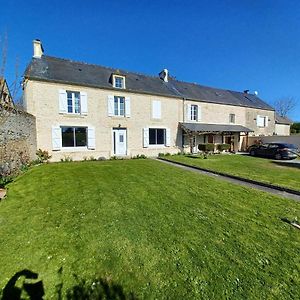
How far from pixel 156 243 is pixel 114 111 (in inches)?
529

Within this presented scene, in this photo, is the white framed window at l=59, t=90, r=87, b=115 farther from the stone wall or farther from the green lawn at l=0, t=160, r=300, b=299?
the green lawn at l=0, t=160, r=300, b=299

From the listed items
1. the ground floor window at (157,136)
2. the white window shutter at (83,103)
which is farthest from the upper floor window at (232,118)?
→ the white window shutter at (83,103)

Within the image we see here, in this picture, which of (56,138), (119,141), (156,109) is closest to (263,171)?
(156,109)

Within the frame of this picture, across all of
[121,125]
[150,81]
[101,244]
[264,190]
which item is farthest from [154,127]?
[101,244]

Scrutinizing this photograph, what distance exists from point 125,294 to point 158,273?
549 millimetres

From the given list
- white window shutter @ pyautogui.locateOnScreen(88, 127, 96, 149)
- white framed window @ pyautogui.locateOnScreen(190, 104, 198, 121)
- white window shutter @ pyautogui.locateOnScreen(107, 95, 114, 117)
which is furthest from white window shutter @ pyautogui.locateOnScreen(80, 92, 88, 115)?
white framed window @ pyautogui.locateOnScreen(190, 104, 198, 121)

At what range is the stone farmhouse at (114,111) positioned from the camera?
13.4 metres

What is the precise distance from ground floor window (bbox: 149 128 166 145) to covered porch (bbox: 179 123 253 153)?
2038mm

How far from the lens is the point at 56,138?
13523 mm

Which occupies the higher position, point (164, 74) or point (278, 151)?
point (164, 74)

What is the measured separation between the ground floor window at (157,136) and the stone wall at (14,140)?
9.15 meters

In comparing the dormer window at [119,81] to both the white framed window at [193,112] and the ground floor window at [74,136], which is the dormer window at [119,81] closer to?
the ground floor window at [74,136]

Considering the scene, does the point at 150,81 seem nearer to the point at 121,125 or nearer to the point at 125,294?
the point at 121,125

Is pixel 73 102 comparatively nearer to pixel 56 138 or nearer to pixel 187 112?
pixel 56 138
